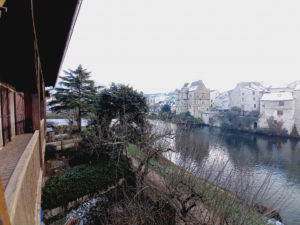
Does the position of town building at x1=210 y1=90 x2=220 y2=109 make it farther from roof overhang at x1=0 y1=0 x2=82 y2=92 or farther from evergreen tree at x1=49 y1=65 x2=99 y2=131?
roof overhang at x1=0 y1=0 x2=82 y2=92

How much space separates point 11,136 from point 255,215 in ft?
21.8

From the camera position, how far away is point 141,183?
647 centimetres

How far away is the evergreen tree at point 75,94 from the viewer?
12961 millimetres

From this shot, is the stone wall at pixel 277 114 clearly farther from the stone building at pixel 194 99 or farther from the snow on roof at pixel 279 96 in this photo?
the stone building at pixel 194 99

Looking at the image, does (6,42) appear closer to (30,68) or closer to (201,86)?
(30,68)

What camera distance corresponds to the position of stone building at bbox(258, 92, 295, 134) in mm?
24616

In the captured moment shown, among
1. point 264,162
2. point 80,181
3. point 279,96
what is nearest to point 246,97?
point 279,96

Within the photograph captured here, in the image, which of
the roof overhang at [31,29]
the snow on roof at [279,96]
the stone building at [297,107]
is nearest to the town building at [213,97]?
the snow on roof at [279,96]

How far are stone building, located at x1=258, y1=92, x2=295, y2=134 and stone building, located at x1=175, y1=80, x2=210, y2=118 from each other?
1241cm

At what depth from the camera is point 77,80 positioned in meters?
13.7

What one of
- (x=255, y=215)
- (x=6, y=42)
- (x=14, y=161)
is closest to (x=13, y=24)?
(x=6, y=42)

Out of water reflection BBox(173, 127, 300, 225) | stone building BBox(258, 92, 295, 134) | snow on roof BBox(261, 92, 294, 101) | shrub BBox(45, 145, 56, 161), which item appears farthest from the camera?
snow on roof BBox(261, 92, 294, 101)

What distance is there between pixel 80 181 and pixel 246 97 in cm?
3519

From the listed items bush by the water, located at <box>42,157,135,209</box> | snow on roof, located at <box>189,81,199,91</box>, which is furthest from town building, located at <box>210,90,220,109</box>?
bush by the water, located at <box>42,157,135,209</box>
